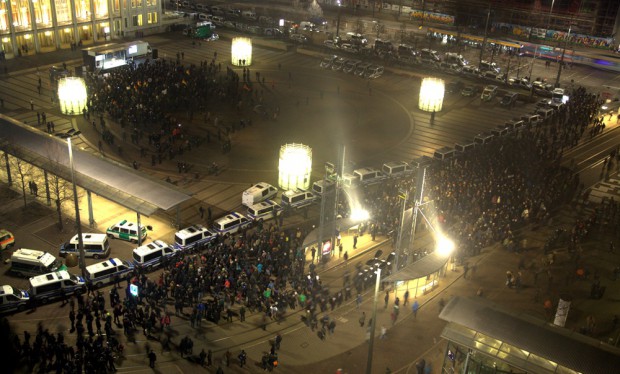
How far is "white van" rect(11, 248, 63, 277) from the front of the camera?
38281 millimetres

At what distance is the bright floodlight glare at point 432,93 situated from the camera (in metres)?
68.0

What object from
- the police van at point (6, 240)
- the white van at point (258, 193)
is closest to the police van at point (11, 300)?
the police van at point (6, 240)

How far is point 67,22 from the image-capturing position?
86.3 m

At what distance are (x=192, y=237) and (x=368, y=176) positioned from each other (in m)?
16.6

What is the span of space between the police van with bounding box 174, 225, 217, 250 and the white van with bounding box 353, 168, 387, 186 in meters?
13.9

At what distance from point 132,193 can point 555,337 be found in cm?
2822

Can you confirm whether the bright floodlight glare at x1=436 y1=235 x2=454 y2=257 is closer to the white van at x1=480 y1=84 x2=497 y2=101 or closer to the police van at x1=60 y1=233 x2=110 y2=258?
the police van at x1=60 y1=233 x2=110 y2=258

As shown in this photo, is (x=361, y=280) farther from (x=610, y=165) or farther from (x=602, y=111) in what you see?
(x=602, y=111)

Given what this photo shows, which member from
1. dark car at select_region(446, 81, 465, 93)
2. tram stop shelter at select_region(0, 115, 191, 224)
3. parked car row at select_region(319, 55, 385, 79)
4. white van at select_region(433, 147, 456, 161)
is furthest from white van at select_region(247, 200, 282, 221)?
parked car row at select_region(319, 55, 385, 79)

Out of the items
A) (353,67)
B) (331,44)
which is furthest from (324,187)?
(331,44)

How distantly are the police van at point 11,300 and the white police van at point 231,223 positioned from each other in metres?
13.4

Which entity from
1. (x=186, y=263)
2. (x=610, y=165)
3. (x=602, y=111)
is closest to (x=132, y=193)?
(x=186, y=263)

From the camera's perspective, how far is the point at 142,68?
7006 cm

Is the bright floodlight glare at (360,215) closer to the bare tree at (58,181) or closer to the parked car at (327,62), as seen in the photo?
the bare tree at (58,181)
